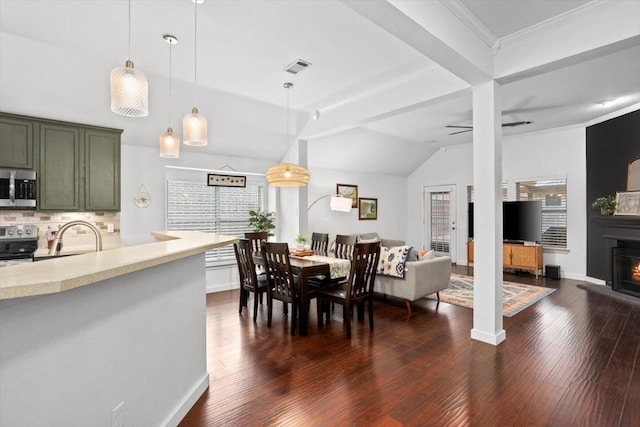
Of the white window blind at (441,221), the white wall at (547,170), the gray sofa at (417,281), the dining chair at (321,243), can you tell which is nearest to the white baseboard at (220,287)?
the dining chair at (321,243)

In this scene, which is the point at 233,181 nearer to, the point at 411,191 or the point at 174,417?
the point at 174,417

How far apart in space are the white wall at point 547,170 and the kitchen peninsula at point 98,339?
23.7ft

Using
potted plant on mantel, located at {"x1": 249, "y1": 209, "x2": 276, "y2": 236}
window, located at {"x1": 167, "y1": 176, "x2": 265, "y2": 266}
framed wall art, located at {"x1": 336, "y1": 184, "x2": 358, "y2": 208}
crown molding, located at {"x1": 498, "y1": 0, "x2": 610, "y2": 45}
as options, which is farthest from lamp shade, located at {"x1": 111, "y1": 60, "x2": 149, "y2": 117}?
framed wall art, located at {"x1": 336, "y1": 184, "x2": 358, "y2": 208}

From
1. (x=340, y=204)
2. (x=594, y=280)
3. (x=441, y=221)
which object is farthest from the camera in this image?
(x=441, y=221)

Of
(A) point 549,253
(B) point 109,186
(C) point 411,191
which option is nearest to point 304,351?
(B) point 109,186

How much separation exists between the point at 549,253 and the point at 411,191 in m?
3.72

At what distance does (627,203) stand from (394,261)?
13.1 ft

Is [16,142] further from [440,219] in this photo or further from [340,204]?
[440,219]

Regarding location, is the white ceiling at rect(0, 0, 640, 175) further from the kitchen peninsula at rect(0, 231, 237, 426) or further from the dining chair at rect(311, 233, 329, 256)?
the kitchen peninsula at rect(0, 231, 237, 426)

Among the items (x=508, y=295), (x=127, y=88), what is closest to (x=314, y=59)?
(x=127, y=88)

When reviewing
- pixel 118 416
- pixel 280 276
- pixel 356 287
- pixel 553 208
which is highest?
pixel 553 208

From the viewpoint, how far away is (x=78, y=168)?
4.21m

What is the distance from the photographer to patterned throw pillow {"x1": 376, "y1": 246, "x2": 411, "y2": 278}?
4.39 m

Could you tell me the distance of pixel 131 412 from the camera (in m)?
1.61
